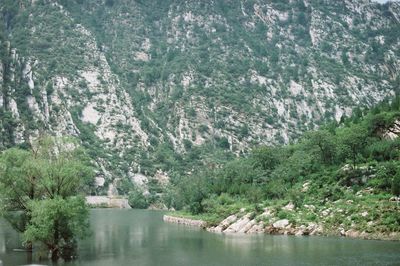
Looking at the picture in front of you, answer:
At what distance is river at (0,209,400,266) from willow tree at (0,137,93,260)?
3.33m

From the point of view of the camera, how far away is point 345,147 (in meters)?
102

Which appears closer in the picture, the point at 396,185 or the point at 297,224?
the point at 396,185

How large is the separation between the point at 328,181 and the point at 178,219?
38861 millimetres

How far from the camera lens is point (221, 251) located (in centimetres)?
6700

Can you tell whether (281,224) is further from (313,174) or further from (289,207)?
(313,174)

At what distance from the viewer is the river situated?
57625 mm

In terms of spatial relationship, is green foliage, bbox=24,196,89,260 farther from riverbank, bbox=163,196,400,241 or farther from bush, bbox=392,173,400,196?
bush, bbox=392,173,400,196

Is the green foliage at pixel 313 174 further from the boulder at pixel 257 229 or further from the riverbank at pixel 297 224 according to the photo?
the boulder at pixel 257 229

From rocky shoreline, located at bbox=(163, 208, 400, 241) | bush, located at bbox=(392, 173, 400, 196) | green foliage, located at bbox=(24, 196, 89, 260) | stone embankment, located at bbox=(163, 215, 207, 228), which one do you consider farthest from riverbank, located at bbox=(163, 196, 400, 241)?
green foliage, located at bbox=(24, 196, 89, 260)

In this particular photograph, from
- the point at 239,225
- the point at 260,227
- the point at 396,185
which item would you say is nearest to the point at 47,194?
the point at 260,227

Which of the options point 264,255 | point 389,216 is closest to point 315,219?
point 389,216

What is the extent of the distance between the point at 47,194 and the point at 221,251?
72.8 ft

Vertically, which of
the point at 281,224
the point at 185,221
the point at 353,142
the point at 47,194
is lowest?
the point at 185,221

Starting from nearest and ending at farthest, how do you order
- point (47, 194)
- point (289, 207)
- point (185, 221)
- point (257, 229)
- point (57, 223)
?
point (57, 223)
point (47, 194)
point (257, 229)
point (289, 207)
point (185, 221)
